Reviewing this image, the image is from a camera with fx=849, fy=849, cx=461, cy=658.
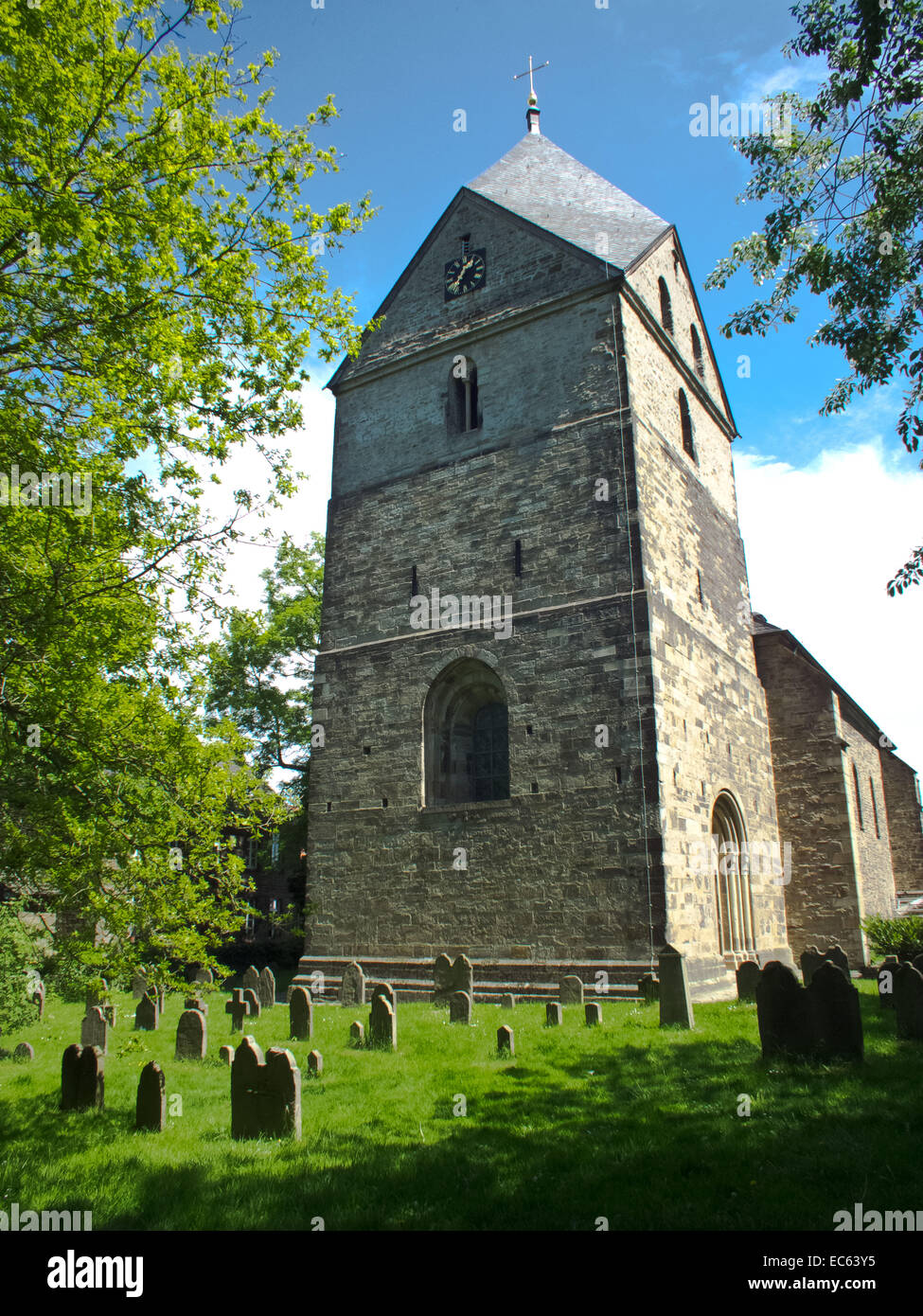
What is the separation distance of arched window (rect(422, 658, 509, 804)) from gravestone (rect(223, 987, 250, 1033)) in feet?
14.8

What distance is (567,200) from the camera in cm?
1862

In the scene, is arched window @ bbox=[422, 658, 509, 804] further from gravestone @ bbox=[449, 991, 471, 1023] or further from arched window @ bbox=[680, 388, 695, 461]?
arched window @ bbox=[680, 388, 695, 461]

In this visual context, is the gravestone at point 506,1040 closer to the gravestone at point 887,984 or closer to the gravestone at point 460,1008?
the gravestone at point 460,1008

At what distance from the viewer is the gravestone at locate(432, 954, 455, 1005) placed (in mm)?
12398

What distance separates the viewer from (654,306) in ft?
57.4

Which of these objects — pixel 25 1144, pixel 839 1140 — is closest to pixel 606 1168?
pixel 839 1140

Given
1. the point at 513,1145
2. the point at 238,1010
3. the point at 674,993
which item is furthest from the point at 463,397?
the point at 513,1145

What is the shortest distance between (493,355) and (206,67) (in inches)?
372

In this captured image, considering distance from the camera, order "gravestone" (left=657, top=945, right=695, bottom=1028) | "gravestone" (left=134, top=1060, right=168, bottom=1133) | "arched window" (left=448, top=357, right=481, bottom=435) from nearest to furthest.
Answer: "gravestone" (left=134, top=1060, right=168, bottom=1133) → "gravestone" (left=657, top=945, right=695, bottom=1028) → "arched window" (left=448, top=357, right=481, bottom=435)

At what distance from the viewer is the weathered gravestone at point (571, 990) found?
11.7m

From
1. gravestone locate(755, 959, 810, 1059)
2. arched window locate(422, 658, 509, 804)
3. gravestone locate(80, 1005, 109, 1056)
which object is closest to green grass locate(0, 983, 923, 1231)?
gravestone locate(755, 959, 810, 1059)

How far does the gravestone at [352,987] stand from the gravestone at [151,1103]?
6914 mm

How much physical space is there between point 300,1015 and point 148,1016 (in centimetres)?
334

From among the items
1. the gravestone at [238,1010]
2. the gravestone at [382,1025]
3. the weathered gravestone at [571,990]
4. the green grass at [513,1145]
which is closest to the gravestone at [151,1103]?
the green grass at [513,1145]
